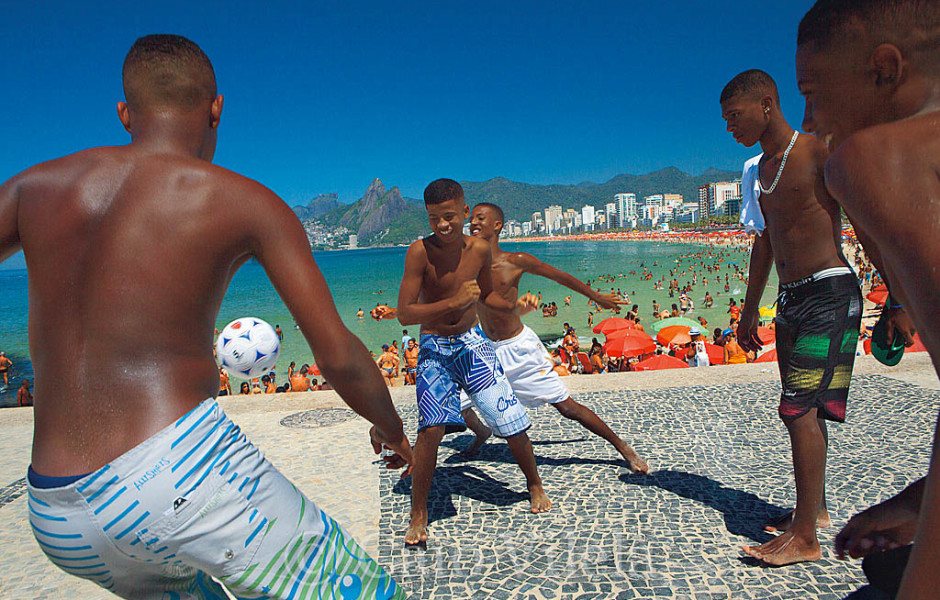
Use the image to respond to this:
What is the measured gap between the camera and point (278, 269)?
1362 mm

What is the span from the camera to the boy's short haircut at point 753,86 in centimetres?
307

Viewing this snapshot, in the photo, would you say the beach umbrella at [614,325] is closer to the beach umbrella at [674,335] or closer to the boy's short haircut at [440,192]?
the beach umbrella at [674,335]

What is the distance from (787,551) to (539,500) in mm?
1384

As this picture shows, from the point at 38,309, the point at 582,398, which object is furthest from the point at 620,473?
the point at 38,309

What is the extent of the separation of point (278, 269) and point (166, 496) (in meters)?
0.54

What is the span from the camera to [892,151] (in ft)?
2.93

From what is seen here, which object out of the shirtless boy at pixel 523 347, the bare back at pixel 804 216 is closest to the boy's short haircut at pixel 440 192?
the shirtless boy at pixel 523 347

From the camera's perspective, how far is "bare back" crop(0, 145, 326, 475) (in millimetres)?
1264

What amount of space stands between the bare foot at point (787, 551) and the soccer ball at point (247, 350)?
3.12 metres

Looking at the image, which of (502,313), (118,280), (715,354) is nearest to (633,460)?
(502,313)

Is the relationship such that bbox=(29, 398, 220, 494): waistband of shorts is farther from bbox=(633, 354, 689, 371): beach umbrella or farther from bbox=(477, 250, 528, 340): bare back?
bbox=(633, 354, 689, 371): beach umbrella

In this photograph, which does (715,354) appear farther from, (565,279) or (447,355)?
(447,355)

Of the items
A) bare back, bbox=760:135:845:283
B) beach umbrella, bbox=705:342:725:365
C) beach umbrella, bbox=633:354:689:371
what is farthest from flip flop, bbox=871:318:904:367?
beach umbrella, bbox=705:342:725:365

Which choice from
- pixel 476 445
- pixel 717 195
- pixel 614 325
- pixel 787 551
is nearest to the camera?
pixel 787 551
